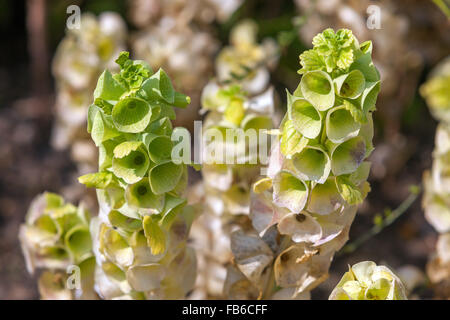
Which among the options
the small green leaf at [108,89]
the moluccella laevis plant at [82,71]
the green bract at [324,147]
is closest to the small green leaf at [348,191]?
the green bract at [324,147]

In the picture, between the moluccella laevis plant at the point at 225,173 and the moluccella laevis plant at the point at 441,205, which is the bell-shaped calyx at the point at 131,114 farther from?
the moluccella laevis plant at the point at 441,205

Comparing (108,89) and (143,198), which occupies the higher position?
(108,89)

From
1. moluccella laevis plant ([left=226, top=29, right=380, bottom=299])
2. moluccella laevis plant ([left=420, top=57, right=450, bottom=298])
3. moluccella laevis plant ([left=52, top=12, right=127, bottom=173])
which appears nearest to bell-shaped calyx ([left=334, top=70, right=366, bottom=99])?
moluccella laevis plant ([left=226, top=29, right=380, bottom=299])

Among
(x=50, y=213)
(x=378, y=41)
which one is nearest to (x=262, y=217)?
(x=50, y=213)

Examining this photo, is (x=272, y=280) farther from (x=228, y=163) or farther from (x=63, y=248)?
(x=63, y=248)

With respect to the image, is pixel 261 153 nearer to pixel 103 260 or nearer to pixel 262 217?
pixel 262 217

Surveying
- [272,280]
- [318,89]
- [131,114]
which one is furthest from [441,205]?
[131,114]

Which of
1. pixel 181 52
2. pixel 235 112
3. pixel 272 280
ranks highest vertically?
pixel 181 52
